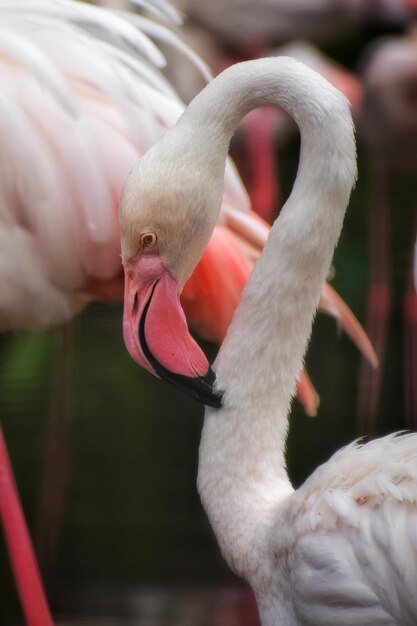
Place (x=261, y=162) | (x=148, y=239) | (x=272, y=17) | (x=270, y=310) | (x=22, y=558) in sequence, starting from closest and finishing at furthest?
(x=148, y=239) < (x=270, y=310) < (x=22, y=558) < (x=261, y=162) < (x=272, y=17)

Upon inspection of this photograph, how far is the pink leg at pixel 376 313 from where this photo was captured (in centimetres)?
516

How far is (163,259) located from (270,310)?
0.76 feet

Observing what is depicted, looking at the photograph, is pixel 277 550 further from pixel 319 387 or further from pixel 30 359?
pixel 30 359

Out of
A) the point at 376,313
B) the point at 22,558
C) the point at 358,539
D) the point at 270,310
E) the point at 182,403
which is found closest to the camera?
the point at 358,539

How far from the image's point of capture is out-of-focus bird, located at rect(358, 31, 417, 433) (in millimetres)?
5824

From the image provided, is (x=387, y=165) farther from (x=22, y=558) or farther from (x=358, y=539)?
(x=358, y=539)

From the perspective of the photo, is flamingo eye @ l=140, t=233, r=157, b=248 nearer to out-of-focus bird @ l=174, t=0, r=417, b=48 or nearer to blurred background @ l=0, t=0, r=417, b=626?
blurred background @ l=0, t=0, r=417, b=626

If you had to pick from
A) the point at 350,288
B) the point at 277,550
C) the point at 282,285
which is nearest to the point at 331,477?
the point at 277,550

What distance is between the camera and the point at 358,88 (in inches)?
287

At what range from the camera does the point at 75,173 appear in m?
3.18

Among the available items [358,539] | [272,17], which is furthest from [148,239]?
[272,17]

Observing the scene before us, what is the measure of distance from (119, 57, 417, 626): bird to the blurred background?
44cm

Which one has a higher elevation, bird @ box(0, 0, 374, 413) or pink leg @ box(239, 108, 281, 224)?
bird @ box(0, 0, 374, 413)

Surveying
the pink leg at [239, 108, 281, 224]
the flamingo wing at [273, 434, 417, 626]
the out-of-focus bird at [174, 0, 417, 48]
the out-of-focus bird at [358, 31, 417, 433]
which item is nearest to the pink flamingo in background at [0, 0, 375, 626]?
the flamingo wing at [273, 434, 417, 626]
